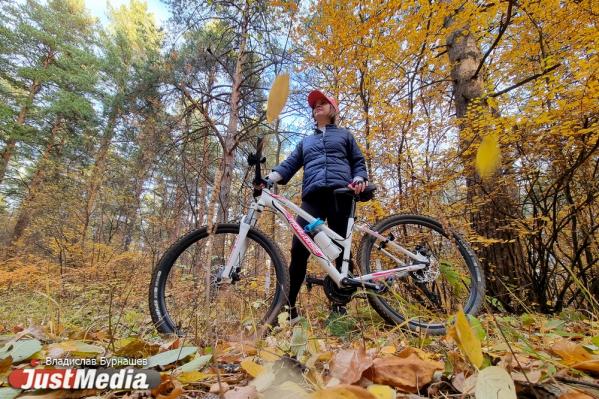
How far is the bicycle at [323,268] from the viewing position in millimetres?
2037

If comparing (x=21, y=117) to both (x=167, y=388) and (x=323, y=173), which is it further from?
(x=167, y=388)

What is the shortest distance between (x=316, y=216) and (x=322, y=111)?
940 millimetres

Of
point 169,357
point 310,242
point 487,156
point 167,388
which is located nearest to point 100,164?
point 310,242

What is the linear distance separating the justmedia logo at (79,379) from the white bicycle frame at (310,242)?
130 centimetres

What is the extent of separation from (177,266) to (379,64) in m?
3.79

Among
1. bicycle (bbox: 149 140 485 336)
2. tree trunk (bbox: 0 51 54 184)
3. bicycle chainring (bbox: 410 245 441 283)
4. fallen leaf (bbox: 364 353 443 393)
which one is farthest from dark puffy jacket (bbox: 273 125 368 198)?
tree trunk (bbox: 0 51 54 184)

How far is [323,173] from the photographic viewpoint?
96.7 inches

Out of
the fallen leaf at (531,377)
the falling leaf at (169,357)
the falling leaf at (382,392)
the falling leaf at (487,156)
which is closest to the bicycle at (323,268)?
the falling leaf at (169,357)

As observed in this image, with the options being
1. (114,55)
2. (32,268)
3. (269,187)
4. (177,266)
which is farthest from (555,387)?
(114,55)

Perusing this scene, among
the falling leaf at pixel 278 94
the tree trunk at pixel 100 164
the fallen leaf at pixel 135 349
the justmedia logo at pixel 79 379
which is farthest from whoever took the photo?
the tree trunk at pixel 100 164

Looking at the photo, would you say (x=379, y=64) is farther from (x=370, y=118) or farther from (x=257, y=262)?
(x=257, y=262)

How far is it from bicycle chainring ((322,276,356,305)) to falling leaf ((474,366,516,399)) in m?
1.73

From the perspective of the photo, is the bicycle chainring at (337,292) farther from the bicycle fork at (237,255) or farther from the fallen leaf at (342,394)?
the fallen leaf at (342,394)

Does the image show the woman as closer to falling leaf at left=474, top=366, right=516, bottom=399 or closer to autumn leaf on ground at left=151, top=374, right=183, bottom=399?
autumn leaf on ground at left=151, top=374, right=183, bottom=399
